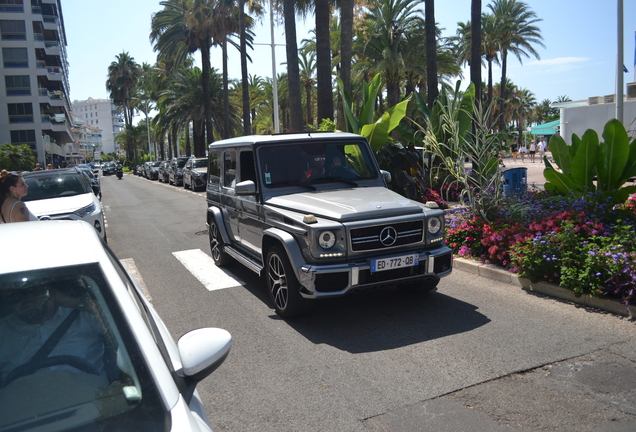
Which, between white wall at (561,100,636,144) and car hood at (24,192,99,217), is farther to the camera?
white wall at (561,100,636,144)

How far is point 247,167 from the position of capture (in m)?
7.31

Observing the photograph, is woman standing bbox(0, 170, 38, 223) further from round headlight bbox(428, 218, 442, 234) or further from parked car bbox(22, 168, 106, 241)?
round headlight bbox(428, 218, 442, 234)

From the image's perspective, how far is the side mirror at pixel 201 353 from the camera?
7.49 feet

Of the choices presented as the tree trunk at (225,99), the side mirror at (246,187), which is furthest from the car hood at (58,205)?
the tree trunk at (225,99)

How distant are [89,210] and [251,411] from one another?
778 centimetres

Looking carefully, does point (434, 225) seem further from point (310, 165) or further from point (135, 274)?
point (135, 274)

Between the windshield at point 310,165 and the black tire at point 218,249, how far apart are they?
7.07ft

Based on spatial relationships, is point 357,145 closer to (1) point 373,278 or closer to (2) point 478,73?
(1) point 373,278

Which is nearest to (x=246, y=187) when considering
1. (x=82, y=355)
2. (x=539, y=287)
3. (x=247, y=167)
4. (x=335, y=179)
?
(x=247, y=167)

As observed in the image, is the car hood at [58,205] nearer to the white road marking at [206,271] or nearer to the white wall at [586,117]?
the white road marking at [206,271]

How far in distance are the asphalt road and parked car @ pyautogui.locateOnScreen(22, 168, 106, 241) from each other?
391 cm

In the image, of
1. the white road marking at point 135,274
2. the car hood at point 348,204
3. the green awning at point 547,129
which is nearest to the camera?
the car hood at point 348,204

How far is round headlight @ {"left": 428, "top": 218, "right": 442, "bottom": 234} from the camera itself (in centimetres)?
600

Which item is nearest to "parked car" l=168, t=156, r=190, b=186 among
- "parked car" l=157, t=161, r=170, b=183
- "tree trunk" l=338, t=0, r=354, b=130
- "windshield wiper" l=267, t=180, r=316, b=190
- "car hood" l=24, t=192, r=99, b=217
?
"parked car" l=157, t=161, r=170, b=183
